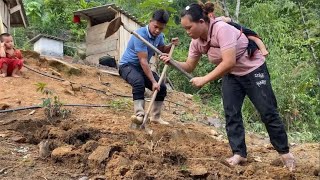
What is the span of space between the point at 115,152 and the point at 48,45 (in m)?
8.26

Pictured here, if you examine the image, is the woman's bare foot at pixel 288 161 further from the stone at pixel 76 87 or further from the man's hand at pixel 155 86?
the stone at pixel 76 87

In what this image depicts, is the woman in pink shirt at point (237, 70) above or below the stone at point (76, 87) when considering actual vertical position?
above

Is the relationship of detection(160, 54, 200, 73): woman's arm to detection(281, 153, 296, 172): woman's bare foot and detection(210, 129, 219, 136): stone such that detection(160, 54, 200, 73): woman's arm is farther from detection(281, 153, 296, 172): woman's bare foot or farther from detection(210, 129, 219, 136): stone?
detection(210, 129, 219, 136): stone

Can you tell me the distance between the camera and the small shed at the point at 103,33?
10.5 m

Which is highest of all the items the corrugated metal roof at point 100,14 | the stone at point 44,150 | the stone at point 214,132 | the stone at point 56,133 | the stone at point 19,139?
the stone at point 44,150

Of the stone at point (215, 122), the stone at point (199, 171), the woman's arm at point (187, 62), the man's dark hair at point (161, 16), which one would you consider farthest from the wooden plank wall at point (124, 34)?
the stone at point (199, 171)

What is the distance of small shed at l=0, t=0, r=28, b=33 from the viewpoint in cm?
1049

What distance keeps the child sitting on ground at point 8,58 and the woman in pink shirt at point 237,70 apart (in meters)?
4.65

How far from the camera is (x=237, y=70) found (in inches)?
142

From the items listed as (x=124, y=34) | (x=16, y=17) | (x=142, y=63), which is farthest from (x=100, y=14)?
(x=142, y=63)

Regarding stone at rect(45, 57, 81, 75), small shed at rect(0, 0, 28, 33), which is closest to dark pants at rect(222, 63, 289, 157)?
stone at rect(45, 57, 81, 75)

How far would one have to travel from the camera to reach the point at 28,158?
3369mm

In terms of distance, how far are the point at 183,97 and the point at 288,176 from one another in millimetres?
6151

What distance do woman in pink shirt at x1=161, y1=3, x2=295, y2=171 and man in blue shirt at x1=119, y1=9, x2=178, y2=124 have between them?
3.64 ft
